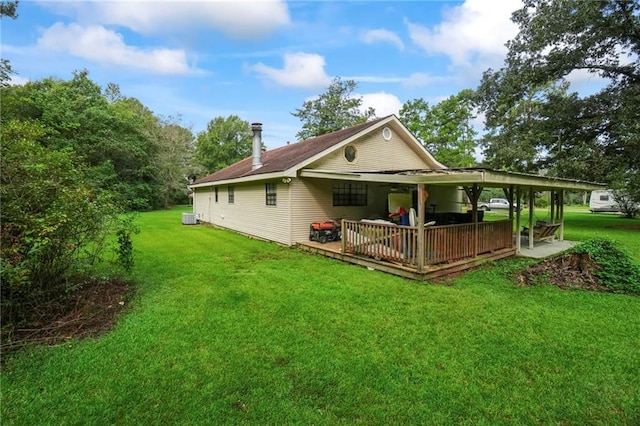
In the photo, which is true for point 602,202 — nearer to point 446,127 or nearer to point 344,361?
point 446,127

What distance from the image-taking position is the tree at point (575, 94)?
14.0 m

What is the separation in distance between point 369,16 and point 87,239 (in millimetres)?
8500

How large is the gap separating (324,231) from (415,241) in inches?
155

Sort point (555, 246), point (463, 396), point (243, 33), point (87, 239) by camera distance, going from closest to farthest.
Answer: point (463, 396), point (87, 239), point (243, 33), point (555, 246)

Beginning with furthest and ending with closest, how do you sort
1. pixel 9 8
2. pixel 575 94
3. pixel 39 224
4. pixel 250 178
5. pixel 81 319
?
pixel 575 94
pixel 250 178
pixel 9 8
pixel 81 319
pixel 39 224

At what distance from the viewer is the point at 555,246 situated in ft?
32.3

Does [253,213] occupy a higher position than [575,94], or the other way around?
[575,94]

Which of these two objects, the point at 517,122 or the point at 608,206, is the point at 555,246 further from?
the point at 608,206

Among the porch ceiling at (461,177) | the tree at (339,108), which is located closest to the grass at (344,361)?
the porch ceiling at (461,177)

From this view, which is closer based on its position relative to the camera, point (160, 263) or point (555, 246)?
point (160, 263)

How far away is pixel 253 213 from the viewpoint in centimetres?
1252

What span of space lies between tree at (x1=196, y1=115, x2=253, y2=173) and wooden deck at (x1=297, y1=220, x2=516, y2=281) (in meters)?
36.9

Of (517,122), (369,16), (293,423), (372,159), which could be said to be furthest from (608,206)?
(293,423)

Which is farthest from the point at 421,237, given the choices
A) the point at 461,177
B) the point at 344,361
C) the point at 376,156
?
the point at 376,156
